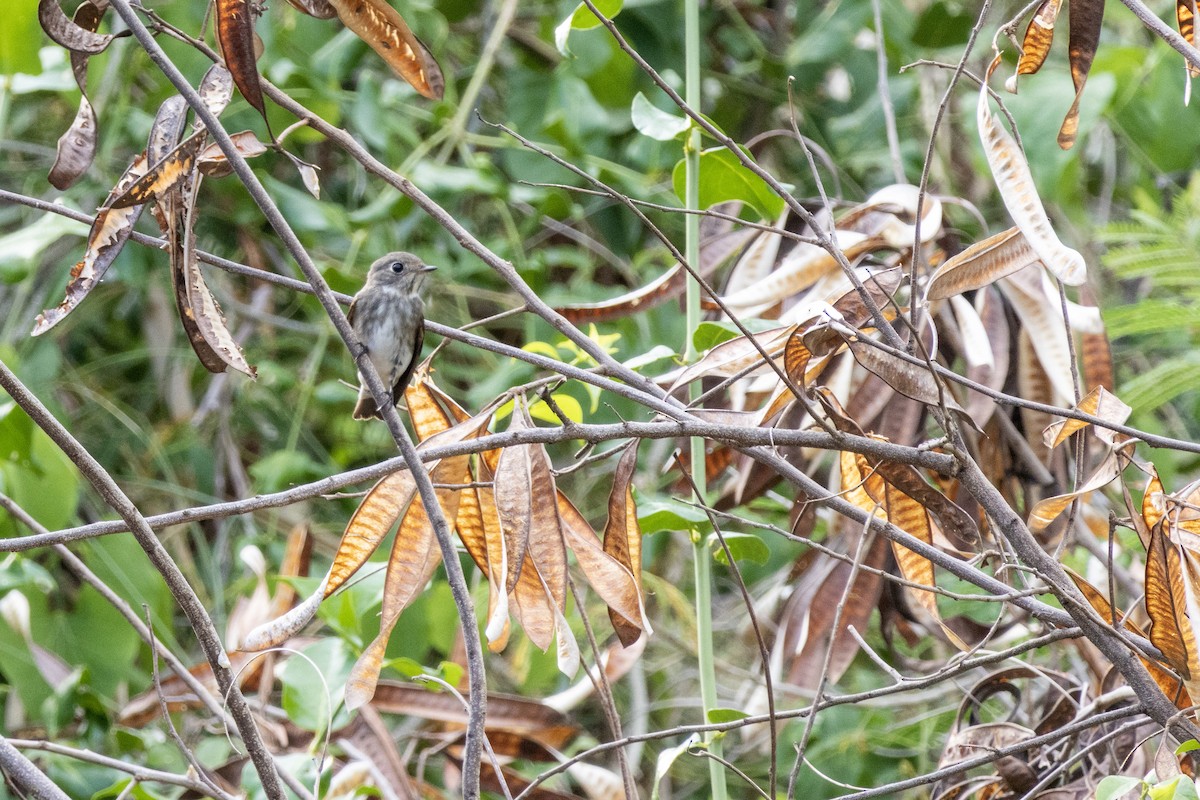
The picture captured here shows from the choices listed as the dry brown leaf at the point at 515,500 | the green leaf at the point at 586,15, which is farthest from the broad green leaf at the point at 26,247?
the dry brown leaf at the point at 515,500

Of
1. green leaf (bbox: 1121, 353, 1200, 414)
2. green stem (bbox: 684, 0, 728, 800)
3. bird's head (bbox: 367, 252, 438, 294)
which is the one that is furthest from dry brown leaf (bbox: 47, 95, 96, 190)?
green leaf (bbox: 1121, 353, 1200, 414)

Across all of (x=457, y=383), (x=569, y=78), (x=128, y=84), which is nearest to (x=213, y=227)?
(x=128, y=84)

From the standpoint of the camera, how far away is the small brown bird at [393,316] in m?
3.48

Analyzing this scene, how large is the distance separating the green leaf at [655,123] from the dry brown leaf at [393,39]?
1.43 feet

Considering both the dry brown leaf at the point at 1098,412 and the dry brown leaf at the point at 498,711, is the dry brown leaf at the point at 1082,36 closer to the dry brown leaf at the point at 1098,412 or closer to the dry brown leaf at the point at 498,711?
the dry brown leaf at the point at 1098,412

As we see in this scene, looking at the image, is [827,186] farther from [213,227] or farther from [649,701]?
[213,227]

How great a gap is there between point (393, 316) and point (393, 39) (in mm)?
1459

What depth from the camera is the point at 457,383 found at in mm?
5625

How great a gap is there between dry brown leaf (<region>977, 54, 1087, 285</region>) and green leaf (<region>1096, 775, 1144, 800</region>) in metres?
0.68

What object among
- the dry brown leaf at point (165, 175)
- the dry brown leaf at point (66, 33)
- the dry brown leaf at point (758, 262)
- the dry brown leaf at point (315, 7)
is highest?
the dry brown leaf at point (315, 7)

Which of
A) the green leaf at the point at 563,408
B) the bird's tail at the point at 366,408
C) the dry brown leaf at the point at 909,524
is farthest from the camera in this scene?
the bird's tail at the point at 366,408

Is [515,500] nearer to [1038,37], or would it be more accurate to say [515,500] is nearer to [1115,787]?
[1115,787]

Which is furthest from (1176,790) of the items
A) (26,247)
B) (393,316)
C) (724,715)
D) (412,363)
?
(26,247)

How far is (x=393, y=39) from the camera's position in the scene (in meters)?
2.13
